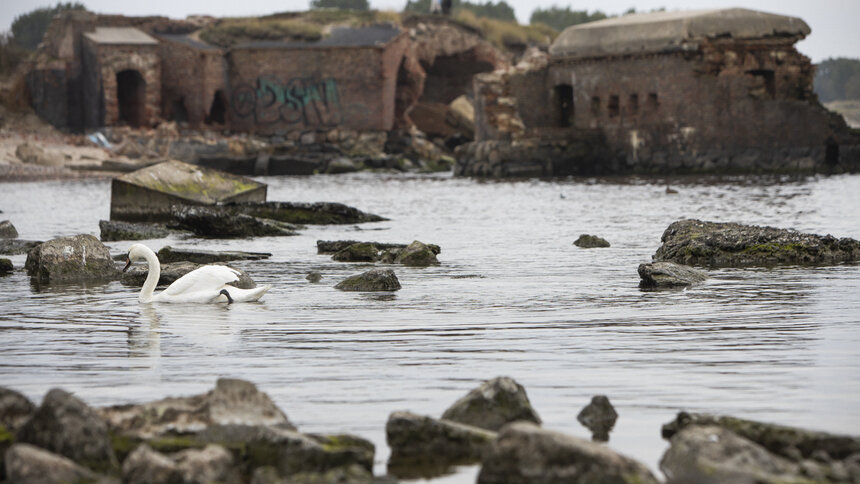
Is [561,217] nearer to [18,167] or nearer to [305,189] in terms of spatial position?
[305,189]

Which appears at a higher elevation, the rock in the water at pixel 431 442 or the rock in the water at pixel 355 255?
the rock in the water at pixel 431 442

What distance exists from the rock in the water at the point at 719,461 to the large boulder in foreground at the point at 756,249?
28.4 feet

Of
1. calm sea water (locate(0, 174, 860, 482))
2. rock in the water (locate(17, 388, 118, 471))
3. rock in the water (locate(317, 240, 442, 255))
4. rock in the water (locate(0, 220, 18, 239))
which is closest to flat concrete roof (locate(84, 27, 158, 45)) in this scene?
rock in the water (locate(0, 220, 18, 239))

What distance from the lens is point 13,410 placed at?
5.23 metres

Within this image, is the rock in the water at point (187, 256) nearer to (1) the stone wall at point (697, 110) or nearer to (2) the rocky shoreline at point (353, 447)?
(2) the rocky shoreline at point (353, 447)

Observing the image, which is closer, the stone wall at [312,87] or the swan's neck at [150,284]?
the swan's neck at [150,284]

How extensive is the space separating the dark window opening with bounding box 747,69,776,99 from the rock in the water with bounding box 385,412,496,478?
36.1 m

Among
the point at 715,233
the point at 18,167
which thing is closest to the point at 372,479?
the point at 715,233

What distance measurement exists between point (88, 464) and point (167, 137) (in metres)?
48.3

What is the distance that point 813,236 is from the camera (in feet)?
45.9

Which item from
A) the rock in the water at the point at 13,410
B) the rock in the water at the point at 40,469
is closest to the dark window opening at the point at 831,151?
the rock in the water at the point at 13,410

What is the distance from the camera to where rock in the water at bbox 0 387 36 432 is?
5.18m

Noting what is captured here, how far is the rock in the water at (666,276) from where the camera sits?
37.4 feet

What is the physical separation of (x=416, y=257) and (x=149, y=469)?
32.2 ft
